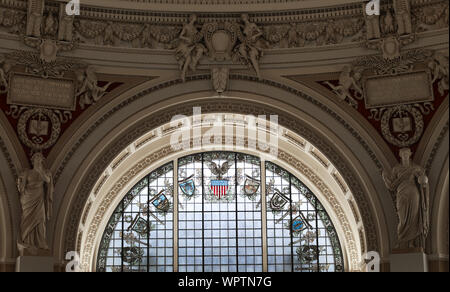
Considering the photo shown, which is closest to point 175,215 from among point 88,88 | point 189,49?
point 88,88

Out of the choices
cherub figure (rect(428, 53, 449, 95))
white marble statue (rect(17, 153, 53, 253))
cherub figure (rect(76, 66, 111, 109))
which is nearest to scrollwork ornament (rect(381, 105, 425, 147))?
cherub figure (rect(428, 53, 449, 95))

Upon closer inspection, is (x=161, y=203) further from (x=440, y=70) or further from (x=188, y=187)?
(x=440, y=70)

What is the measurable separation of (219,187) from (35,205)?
6.96 m

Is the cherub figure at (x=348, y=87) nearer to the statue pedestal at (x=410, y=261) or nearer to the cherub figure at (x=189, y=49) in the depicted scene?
the cherub figure at (x=189, y=49)

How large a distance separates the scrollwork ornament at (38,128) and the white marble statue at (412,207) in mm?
8944

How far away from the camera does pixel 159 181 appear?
84.6 ft

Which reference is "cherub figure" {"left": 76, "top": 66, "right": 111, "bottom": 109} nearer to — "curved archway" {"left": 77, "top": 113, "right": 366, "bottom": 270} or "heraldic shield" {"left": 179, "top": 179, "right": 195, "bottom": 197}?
"curved archway" {"left": 77, "top": 113, "right": 366, "bottom": 270}

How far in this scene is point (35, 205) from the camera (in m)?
20.5

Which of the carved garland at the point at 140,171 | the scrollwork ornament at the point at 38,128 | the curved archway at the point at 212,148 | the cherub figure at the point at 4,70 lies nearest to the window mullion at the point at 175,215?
the curved archway at the point at 212,148

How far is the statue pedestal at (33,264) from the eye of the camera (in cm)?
2006

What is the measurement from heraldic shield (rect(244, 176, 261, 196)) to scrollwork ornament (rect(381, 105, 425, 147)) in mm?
5491

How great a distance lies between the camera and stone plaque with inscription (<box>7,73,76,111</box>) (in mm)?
21423
